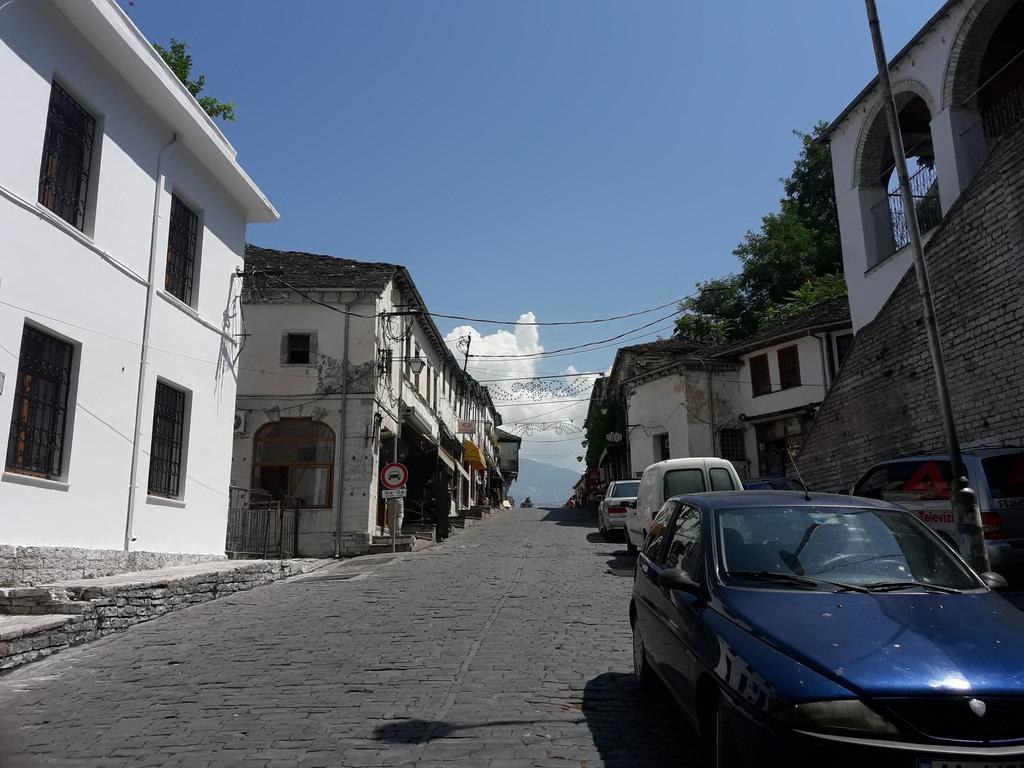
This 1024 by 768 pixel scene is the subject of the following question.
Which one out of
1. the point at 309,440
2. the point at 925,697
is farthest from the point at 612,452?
the point at 925,697

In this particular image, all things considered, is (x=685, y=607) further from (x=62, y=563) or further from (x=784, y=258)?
(x=784, y=258)

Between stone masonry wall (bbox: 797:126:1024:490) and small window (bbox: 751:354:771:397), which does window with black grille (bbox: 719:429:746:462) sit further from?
stone masonry wall (bbox: 797:126:1024:490)

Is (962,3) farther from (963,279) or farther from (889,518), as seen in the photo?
(889,518)

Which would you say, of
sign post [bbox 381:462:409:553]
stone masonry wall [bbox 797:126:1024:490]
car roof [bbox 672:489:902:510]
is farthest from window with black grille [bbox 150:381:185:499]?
stone masonry wall [bbox 797:126:1024:490]

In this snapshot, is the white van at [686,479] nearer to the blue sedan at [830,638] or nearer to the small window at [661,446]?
the blue sedan at [830,638]

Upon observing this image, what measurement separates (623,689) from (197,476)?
33.6ft

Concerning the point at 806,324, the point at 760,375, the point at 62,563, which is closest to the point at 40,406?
the point at 62,563

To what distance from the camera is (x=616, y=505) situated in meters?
22.0

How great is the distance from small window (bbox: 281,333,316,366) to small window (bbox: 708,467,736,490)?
1271 centimetres

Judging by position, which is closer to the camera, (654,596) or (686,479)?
(654,596)

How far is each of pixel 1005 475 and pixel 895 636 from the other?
22.1 ft

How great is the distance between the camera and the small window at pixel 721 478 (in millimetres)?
14586

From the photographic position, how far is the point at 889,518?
4941 mm

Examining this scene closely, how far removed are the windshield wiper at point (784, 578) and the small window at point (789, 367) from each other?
29.4 metres
